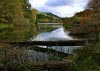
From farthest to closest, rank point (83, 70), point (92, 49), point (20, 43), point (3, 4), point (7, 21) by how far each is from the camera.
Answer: point (7, 21)
point (3, 4)
point (20, 43)
point (92, 49)
point (83, 70)

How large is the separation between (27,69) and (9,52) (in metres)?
2.01

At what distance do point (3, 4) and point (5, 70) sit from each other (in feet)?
254

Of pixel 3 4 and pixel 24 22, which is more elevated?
pixel 3 4

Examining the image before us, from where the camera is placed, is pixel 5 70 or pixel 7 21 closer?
pixel 5 70

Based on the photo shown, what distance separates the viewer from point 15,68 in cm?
1809

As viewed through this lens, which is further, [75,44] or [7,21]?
[7,21]

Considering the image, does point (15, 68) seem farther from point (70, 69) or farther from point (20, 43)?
point (20, 43)

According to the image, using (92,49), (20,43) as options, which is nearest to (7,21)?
(20,43)

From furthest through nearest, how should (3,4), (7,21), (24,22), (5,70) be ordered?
(24,22)
(7,21)
(3,4)
(5,70)

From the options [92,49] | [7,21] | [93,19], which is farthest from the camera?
[7,21]

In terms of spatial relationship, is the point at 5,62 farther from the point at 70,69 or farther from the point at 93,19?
the point at 93,19

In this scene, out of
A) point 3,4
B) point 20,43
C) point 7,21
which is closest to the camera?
point 20,43

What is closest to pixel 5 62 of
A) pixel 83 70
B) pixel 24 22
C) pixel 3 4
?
pixel 83 70

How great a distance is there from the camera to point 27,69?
18.0m
